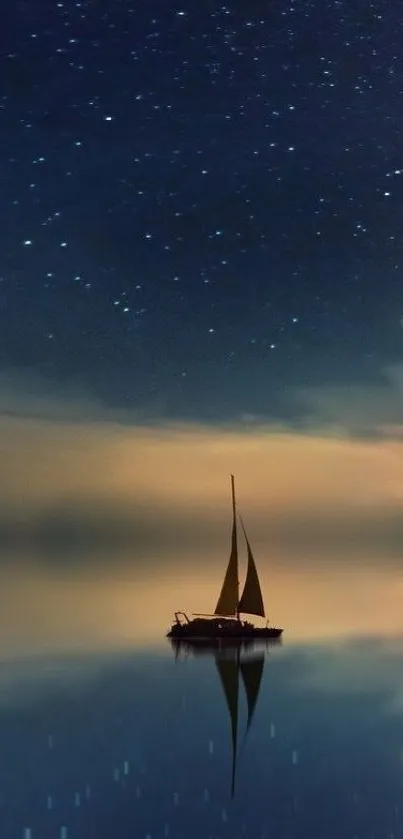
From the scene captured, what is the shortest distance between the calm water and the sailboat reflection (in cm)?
27

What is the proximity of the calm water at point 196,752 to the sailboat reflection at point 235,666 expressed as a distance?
0.27 meters

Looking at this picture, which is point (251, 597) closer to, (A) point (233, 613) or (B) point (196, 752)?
(A) point (233, 613)

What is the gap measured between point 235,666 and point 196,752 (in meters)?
17.3

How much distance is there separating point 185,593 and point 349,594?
18.2 meters

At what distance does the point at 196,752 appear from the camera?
26344 millimetres

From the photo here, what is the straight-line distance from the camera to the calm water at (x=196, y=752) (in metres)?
19.2

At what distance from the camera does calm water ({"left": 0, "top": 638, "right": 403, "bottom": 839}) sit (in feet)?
63.1

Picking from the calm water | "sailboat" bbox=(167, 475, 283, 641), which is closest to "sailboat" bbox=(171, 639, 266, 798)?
the calm water

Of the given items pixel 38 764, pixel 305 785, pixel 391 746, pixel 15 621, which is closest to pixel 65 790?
pixel 38 764

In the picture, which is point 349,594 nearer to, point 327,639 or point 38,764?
point 327,639

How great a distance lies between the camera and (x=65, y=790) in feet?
71.5

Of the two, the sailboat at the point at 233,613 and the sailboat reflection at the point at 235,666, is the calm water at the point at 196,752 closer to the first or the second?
the sailboat reflection at the point at 235,666

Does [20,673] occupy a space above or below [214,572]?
above

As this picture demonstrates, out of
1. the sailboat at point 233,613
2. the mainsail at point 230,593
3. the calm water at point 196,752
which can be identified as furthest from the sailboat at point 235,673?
the mainsail at point 230,593
